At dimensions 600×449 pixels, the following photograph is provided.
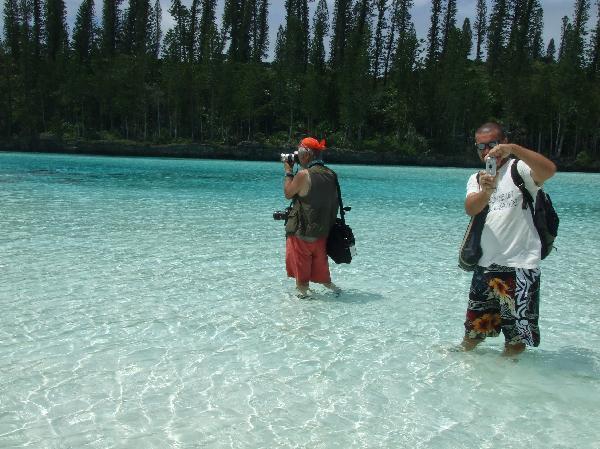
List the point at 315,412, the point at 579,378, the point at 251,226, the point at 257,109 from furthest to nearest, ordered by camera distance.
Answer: the point at 257,109 < the point at 251,226 < the point at 579,378 < the point at 315,412

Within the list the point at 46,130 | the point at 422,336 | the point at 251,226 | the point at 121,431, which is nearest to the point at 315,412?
the point at 121,431

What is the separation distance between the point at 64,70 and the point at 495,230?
6967 cm

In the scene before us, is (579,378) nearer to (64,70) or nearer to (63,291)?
(63,291)

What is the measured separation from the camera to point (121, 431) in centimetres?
308

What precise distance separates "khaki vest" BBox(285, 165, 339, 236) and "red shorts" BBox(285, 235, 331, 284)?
0.13 m

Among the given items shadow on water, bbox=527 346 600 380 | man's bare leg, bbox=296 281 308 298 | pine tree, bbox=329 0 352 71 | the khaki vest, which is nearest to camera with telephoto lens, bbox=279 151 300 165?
the khaki vest

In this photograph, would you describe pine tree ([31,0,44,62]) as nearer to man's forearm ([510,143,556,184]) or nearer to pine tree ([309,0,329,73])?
pine tree ([309,0,329,73])

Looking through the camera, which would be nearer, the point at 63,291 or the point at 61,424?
the point at 61,424

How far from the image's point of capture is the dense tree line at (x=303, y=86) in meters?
58.8

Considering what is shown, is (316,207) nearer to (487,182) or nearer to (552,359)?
(487,182)

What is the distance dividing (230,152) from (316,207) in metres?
52.0

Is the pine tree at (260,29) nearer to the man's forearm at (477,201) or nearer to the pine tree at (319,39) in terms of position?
the pine tree at (319,39)

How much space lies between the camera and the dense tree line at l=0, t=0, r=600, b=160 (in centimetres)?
5878

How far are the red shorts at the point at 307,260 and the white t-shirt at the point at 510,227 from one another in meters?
2.16
